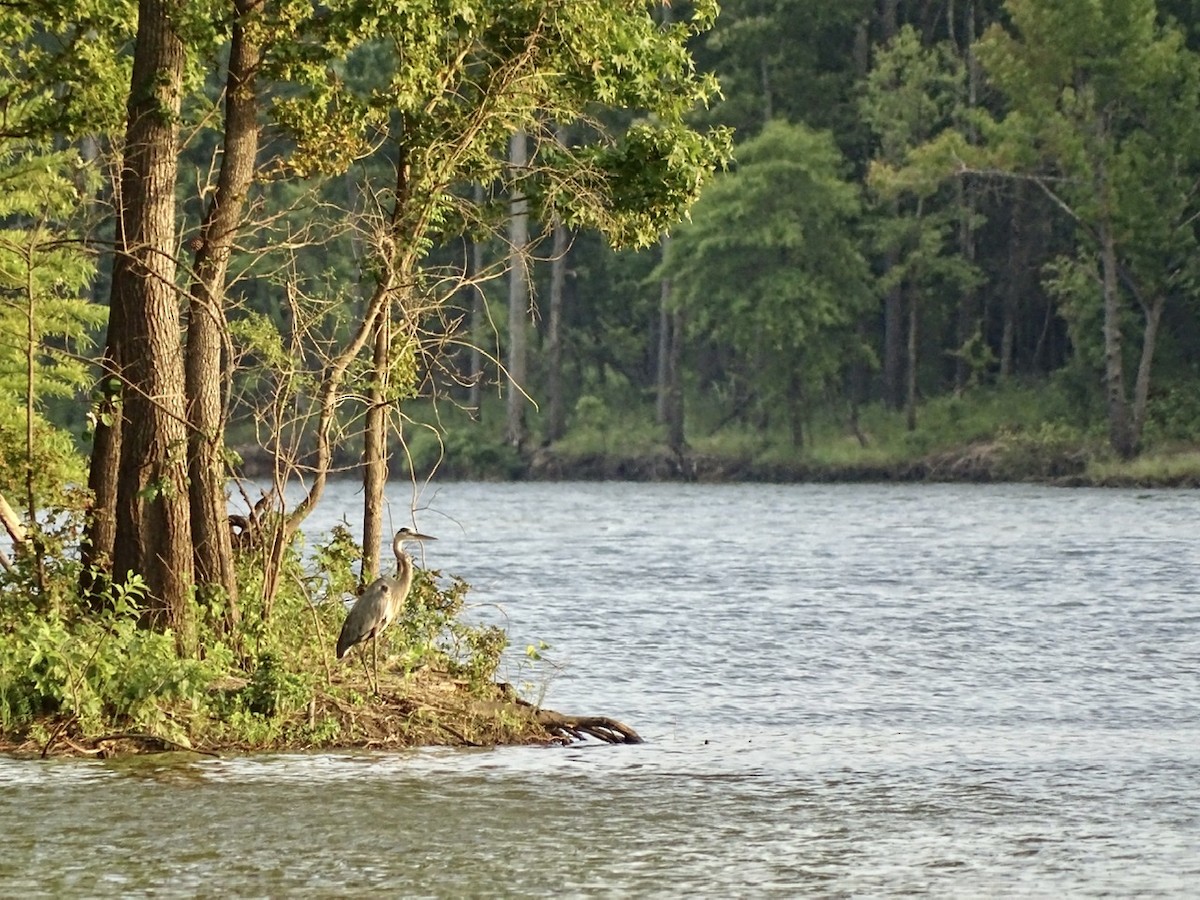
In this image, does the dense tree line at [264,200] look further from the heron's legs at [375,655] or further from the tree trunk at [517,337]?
the tree trunk at [517,337]

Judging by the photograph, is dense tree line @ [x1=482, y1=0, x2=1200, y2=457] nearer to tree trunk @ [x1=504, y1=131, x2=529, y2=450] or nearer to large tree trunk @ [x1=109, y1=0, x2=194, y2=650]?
tree trunk @ [x1=504, y1=131, x2=529, y2=450]

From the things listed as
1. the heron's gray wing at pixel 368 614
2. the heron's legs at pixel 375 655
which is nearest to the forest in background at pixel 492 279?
the heron's legs at pixel 375 655

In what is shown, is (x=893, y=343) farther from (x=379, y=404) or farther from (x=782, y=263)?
(x=379, y=404)

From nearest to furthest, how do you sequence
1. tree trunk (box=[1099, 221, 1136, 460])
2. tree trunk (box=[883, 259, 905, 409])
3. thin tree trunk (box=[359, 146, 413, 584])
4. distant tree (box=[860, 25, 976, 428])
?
thin tree trunk (box=[359, 146, 413, 584])
tree trunk (box=[1099, 221, 1136, 460])
distant tree (box=[860, 25, 976, 428])
tree trunk (box=[883, 259, 905, 409])

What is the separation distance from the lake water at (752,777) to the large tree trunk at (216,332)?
204 cm

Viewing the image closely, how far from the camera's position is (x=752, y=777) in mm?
17375

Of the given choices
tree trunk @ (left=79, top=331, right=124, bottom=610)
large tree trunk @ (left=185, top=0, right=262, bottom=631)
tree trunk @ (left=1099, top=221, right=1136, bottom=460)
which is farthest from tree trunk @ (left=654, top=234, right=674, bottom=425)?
tree trunk @ (left=79, top=331, right=124, bottom=610)

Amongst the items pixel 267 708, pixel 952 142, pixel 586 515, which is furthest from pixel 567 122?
pixel 952 142

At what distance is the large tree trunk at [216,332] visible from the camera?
18578 millimetres

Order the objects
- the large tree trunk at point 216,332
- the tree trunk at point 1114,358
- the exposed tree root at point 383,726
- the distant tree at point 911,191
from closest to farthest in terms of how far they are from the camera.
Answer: the exposed tree root at point 383,726
the large tree trunk at point 216,332
the tree trunk at point 1114,358
the distant tree at point 911,191

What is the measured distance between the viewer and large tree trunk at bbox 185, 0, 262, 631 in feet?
61.0

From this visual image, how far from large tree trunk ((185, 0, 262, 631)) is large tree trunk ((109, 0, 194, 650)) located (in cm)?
18

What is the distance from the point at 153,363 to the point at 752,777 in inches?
218

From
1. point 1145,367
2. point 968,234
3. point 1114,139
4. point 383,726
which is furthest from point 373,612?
point 968,234
